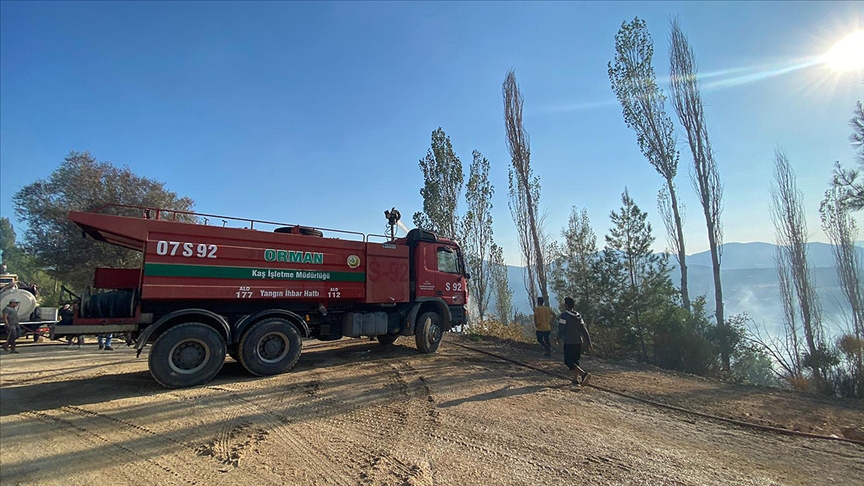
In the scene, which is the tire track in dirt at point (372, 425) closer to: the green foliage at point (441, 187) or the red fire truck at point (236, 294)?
the red fire truck at point (236, 294)

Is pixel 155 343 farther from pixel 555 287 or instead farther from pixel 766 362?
pixel 766 362

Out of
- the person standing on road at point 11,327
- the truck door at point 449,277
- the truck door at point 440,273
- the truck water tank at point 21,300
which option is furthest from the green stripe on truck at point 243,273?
the truck water tank at point 21,300

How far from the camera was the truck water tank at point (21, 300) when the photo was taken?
12.9 metres

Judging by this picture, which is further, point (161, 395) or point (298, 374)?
point (298, 374)

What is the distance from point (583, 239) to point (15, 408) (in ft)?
58.5

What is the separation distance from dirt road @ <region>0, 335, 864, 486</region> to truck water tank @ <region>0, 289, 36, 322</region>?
8.36m

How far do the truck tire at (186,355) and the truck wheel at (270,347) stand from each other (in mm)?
478

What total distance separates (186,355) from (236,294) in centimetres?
130

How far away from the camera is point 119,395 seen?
617 centimetres

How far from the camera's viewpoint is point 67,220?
51.5 feet

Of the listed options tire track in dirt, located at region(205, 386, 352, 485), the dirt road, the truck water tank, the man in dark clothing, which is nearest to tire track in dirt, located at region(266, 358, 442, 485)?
the dirt road

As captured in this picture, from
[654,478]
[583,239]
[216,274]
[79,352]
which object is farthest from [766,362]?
[79,352]

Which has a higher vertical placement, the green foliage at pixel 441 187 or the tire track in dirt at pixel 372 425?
the green foliage at pixel 441 187

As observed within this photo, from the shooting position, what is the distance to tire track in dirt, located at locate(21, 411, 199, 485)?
346 cm
